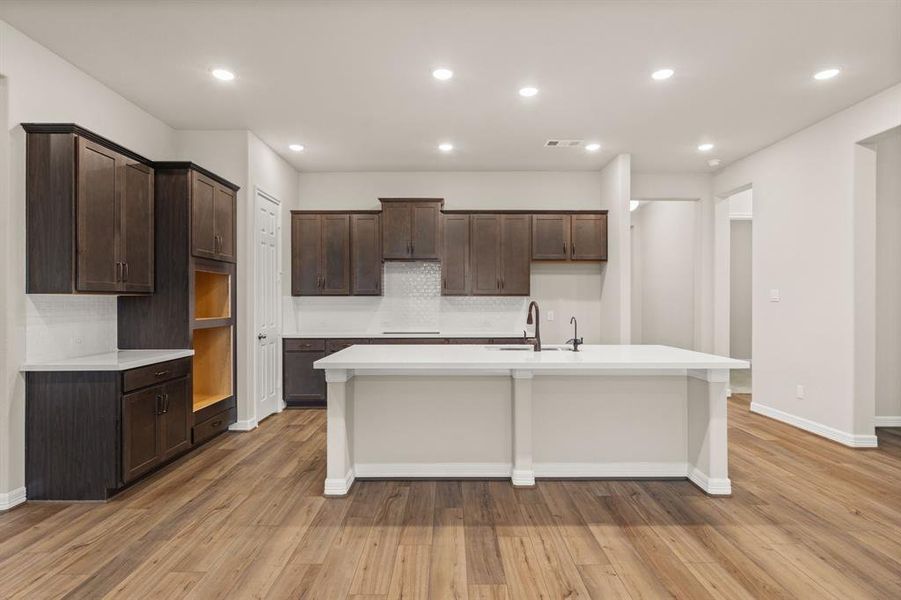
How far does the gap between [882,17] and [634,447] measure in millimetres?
3061

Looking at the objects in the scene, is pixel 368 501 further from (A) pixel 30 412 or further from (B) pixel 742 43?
(B) pixel 742 43

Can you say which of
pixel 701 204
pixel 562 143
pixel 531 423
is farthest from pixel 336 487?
pixel 701 204

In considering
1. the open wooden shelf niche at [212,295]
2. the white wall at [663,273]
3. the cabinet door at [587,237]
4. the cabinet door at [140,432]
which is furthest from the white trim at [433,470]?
the white wall at [663,273]

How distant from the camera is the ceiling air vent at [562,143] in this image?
17.0 feet

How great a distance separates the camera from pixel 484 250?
239 inches

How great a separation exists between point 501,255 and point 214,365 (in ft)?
11.3

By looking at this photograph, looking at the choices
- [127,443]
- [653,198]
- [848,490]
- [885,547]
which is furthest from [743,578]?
[653,198]

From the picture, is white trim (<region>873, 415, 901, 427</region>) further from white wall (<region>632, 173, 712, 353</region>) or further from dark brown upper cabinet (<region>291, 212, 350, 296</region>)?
dark brown upper cabinet (<region>291, 212, 350, 296</region>)

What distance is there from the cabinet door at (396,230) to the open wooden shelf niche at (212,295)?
6.27 ft

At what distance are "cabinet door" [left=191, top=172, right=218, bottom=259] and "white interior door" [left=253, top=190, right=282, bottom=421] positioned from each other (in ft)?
2.23

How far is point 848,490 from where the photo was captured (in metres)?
3.26

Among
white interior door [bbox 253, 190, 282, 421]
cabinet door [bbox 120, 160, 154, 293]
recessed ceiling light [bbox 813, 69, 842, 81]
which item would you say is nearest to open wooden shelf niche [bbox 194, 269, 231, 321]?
white interior door [bbox 253, 190, 282, 421]

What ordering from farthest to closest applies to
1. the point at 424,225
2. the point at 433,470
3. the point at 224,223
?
1. the point at 424,225
2. the point at 224,223
3. the point at 433,470

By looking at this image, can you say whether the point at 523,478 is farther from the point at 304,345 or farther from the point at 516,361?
the point at 304,345
